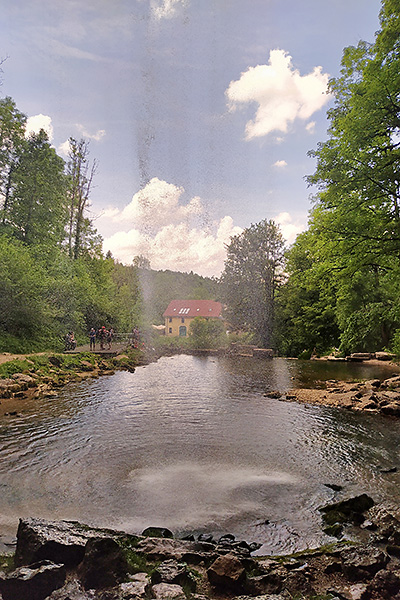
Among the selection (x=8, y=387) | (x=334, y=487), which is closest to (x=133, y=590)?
(x=334, y=487)

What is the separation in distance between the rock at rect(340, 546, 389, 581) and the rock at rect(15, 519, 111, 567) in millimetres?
3261

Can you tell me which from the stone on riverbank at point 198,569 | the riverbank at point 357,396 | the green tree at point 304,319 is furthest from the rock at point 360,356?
the stone on riverbank at point 198,569

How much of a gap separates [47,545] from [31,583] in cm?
56

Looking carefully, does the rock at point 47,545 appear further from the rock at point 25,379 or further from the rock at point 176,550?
the rock at point 25,379

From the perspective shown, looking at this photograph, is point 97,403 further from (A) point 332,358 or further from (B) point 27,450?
(A) point 332,358

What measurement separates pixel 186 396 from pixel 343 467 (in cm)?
991

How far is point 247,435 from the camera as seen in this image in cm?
1165

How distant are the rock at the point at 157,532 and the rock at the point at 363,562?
8.07ft

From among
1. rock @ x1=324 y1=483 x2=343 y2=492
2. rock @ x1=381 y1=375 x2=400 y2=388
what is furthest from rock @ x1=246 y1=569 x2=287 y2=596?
rock @ x1=381 y1=375 x2=400 y2=388

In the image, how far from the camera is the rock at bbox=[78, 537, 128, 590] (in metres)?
4.46

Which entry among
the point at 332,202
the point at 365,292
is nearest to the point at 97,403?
the point at 332,202

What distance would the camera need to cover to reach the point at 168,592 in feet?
13.8

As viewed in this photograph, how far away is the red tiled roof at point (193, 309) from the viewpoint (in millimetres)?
76562

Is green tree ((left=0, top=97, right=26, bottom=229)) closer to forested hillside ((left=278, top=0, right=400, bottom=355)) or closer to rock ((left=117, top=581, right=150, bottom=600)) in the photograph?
forested hillside ((left=278, top=0, right=400, bottom=355))
